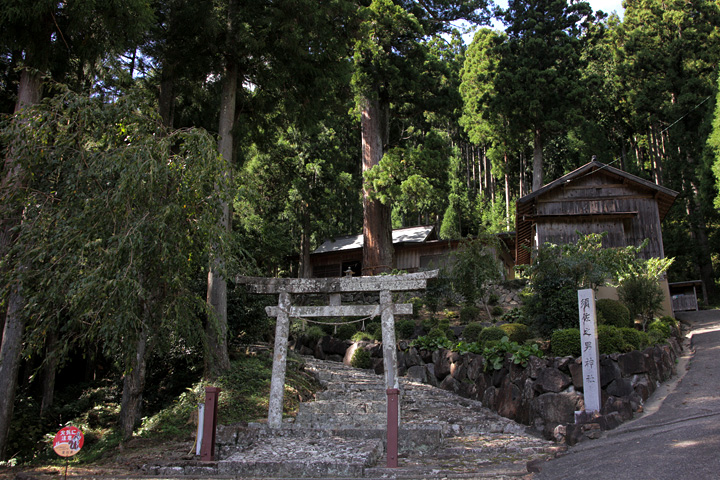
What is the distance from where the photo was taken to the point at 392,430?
7.34 metres

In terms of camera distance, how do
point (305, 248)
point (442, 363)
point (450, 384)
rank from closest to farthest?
point (450, 384) < point (442, 363) < point (305, 248)

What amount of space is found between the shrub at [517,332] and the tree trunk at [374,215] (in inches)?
264

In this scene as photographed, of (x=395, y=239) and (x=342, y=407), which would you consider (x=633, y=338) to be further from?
(x=395, y=239)

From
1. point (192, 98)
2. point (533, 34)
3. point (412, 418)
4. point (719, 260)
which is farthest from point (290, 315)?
point (719, 260)

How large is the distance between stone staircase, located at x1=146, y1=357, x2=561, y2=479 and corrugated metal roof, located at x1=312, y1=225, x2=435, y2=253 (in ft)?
43.7

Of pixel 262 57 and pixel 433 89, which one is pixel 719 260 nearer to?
pixel 433 89

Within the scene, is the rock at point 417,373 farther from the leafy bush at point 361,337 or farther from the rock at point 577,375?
the rock at point 577,375

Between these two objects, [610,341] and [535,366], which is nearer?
[610,341]

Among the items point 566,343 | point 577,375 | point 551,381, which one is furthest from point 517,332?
point 577,375

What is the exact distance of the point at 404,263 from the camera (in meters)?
25.4

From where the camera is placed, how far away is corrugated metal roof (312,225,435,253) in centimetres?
2505

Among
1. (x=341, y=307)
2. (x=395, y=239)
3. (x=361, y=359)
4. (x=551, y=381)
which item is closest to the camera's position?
(x=551, y=381)

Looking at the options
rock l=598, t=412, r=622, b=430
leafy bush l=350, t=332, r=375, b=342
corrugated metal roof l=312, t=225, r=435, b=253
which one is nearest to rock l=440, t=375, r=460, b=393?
leafy bush l=350, t=332, r=375, b=342

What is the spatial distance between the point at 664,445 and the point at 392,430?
3.57 meters
